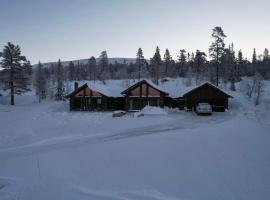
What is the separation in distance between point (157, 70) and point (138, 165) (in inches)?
2900

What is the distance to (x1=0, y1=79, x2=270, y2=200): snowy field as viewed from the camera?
12273 millimetres

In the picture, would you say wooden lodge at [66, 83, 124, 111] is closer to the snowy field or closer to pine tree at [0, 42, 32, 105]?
pine tree at [0, 42, 32, 105]

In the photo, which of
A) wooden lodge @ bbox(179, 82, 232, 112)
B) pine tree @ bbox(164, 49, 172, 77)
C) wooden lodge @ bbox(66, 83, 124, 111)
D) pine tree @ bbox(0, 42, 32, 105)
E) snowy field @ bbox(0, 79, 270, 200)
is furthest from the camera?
pine tree @ bbox(164, 49, 172, 77)

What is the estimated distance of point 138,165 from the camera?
15.4m

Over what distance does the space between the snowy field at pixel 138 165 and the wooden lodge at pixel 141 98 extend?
19875 mm

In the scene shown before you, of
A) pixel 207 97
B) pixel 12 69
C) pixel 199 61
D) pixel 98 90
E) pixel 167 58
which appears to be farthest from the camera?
pixel 167 58

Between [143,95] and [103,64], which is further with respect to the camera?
[103,64]

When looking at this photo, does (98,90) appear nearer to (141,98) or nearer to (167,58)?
(141,98)

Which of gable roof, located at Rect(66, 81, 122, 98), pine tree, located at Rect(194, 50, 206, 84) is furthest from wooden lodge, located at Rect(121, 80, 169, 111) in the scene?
pine tree, located at Rect(194, 50, 206, 84)

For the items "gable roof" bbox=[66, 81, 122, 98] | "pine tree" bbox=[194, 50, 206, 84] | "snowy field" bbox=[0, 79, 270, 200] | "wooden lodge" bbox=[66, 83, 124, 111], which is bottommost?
"snowy field" bbox=[0, 79, 270, 200]

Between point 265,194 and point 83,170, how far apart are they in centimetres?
812

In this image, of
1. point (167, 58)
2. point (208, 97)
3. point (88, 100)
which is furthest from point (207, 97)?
point (167, 58)

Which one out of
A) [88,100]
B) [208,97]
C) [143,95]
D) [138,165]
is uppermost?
[143,95]

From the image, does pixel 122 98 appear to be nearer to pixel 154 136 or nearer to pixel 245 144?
pixel 154 136
